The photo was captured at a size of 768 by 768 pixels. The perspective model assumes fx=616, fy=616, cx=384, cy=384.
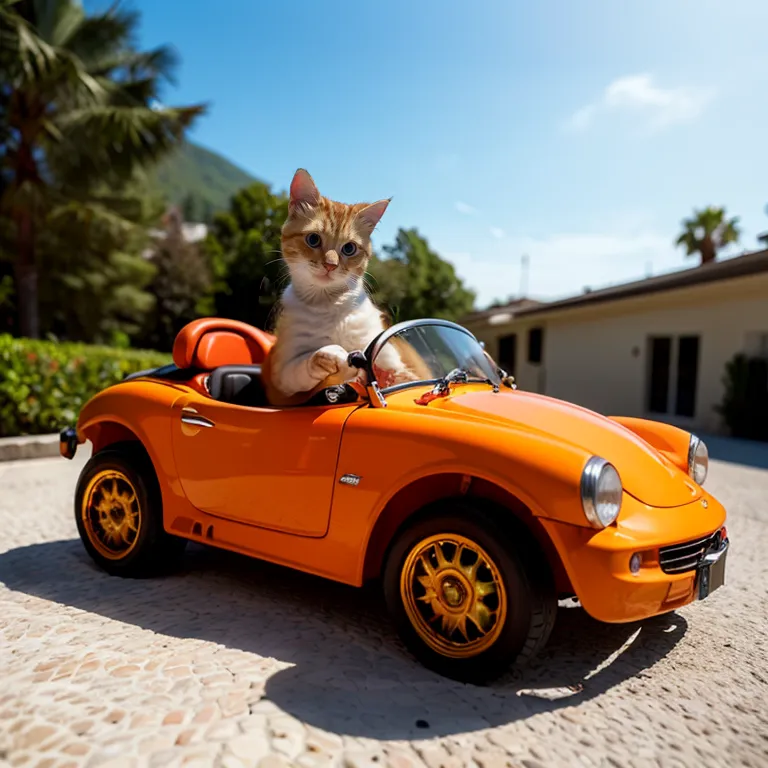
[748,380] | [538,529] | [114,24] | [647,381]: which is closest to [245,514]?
[538,529]

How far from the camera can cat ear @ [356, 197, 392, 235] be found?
311 cm

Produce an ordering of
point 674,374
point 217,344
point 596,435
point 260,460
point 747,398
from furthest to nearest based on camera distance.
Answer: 1. point 674,374
2. point 747,398
3. point 217,344
4. point 260,460
5. point 596,435

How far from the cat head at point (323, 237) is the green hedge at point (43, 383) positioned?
231 inches

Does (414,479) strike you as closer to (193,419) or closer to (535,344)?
(193,419)

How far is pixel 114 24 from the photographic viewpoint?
51.6ft

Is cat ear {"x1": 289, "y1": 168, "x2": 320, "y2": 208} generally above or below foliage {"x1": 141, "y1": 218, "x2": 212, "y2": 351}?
below

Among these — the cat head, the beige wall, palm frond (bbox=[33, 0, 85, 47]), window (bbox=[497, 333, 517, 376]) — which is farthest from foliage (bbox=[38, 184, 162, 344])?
the cat head

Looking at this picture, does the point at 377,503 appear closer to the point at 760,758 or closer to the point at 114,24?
the point at 760,758

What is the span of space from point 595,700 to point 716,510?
1.00 m

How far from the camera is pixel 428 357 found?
3.16m

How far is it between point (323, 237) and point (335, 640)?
1.88 meters

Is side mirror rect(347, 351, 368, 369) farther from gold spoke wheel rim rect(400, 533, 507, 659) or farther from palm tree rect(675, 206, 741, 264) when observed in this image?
palm tree rect(675, 206, 741, 264)

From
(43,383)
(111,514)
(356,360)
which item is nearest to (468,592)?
(356,360)

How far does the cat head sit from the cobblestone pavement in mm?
1666
